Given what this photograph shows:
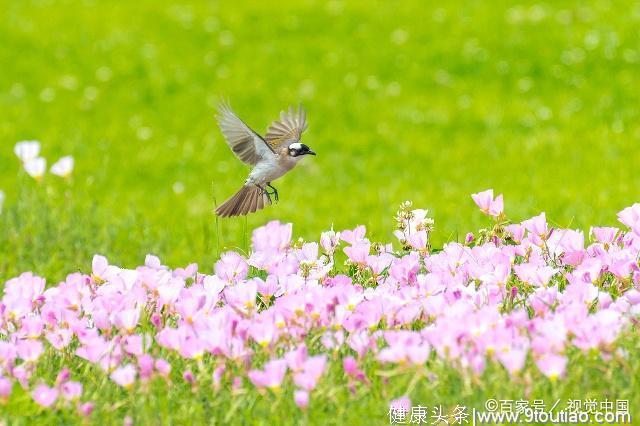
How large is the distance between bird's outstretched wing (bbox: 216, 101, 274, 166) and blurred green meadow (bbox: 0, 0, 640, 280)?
83.7 inches

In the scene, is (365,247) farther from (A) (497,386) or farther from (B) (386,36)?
(B) (386,36)

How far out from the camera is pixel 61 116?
479 inches

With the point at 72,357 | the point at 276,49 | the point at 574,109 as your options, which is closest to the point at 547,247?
the point at 72,357

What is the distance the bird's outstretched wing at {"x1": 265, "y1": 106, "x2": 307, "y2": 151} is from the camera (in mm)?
4496

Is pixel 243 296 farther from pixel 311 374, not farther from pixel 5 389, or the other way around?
pixel 5 389

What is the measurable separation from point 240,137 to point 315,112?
7.65m

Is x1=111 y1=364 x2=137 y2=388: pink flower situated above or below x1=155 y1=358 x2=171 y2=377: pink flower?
below

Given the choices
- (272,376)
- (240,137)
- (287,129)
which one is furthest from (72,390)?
(287,129)

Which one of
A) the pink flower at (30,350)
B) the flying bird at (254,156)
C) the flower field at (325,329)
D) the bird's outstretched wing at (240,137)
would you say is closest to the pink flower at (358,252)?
the flower field at (325,329)

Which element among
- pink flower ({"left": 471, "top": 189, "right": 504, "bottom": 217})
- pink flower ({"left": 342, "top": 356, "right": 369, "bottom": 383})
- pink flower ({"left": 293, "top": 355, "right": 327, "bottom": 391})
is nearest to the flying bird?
pink flower ({"left": 471, "top": 189, "right": 504, "bottom": 217})

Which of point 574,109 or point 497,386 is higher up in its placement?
point 574,109

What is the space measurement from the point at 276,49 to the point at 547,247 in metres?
10.2

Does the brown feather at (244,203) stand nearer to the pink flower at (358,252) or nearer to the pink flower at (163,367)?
the pink flower at (358,252)

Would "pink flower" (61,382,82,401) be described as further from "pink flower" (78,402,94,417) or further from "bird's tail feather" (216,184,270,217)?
"bird's tail feather" (216,184,270,217)
